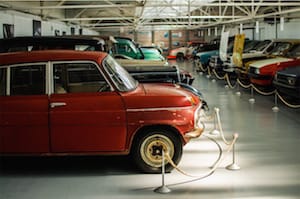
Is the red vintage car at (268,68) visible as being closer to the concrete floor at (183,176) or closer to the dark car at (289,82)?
the dark car at (289,82)

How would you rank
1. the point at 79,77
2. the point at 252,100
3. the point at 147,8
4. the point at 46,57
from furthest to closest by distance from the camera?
the point at 147,8
the point at 252,100
the point at 79,77
the point at 46,57

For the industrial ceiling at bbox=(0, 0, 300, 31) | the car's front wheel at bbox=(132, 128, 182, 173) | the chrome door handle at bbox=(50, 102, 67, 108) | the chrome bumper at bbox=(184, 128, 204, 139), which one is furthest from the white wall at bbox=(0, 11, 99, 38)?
the chrome bumper at bbox=(184, 128, 204, 139)

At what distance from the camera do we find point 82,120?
16.4ft

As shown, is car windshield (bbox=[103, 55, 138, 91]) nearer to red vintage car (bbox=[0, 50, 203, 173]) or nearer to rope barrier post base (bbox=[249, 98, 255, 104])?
red vintage car (bbox=[0, 50, 203, 173])

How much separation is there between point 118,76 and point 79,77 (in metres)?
0.50

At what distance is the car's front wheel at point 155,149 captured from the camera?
5125 millimetres

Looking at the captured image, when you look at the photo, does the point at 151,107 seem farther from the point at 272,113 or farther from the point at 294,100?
the point at 294,100

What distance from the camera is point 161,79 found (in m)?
8.30

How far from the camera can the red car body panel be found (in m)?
4.98

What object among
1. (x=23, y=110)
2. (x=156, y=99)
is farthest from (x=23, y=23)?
(x=156, y=99)

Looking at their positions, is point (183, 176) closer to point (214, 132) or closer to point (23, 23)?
point (214, 132)

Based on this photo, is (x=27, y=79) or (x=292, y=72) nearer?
(x=27, y=79)

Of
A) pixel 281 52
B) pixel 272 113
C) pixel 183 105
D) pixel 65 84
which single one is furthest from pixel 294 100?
pixel 65 84

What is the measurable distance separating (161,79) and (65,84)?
329 cm
